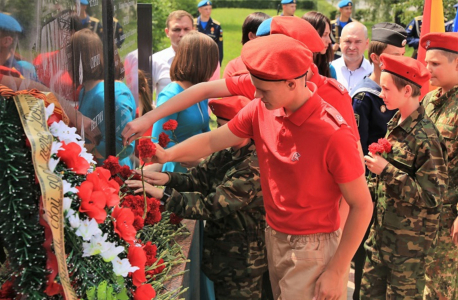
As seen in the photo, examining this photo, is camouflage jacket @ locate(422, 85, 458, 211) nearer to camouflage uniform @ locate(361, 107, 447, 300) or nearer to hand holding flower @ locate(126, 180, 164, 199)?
camouflage uniform @ locate(361, 107, 447, 300)

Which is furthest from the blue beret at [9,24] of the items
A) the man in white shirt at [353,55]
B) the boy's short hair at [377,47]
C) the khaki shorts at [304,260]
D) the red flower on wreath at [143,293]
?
the man in white shirt at [353,55]

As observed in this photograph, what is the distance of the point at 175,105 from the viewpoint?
3426 millimetres

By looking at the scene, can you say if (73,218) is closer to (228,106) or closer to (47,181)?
(47,181)

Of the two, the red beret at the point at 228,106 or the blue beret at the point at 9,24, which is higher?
the blue beret at the point at 9,24

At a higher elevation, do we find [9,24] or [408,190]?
[9,24]

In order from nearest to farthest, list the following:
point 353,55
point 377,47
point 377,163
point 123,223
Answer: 1. point 123,223
2. point 377,163
3. point 377,47
4. point 353,55

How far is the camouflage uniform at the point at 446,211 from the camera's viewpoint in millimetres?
4250

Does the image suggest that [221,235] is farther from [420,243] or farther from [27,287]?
[27,287]

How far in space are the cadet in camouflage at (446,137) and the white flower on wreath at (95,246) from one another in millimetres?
2937

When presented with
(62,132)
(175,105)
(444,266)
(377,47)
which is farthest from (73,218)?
(377,47)

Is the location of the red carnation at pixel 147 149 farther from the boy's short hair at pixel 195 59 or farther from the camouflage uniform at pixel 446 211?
the camouflage uniform at pixel 446 211

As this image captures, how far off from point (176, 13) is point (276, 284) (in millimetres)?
4188

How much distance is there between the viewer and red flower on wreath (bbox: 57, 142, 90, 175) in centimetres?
190

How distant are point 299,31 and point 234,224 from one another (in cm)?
115
